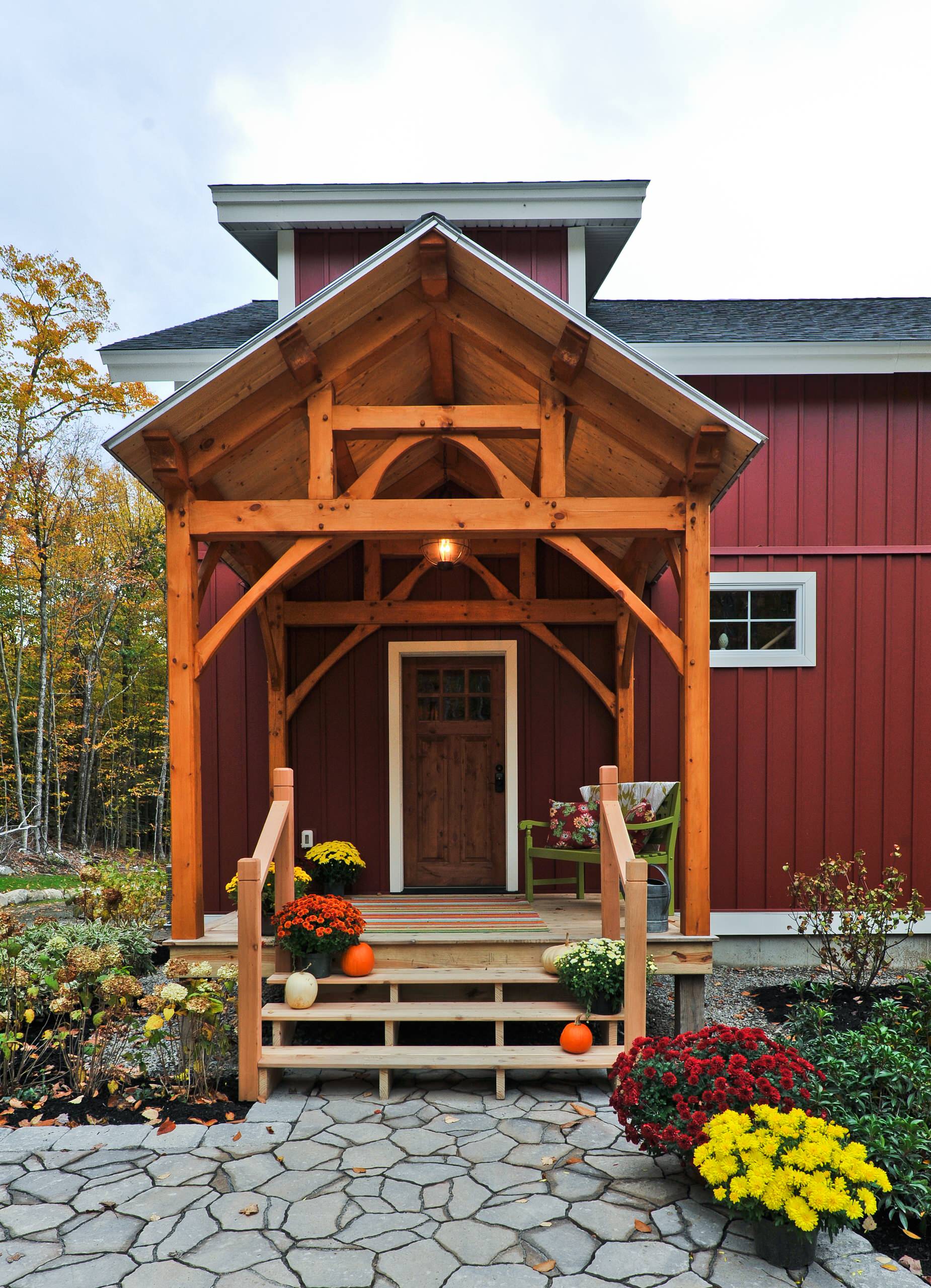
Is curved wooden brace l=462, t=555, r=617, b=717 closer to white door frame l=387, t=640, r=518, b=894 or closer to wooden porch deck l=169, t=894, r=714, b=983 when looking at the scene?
white door frame l=387, t=640, r=518, b=894

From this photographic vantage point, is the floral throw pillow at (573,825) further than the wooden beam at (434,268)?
Yes

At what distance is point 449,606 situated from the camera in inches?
233

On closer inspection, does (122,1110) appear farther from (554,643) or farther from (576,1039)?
(554,643)

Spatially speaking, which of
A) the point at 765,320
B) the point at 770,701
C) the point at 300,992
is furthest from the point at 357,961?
the point at 765,320

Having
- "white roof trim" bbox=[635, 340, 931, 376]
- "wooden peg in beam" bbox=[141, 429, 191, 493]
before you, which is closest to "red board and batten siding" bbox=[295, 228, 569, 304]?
"white roof trim" bbox=[635, 340, 931, 376]

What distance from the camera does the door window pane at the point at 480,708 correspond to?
6.15 metres

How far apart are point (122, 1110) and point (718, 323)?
5924mm

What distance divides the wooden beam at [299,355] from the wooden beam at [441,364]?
69cm

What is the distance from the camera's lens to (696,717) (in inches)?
158

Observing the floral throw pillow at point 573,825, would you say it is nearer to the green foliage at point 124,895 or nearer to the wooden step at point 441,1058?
the wooden step at point 441,1058

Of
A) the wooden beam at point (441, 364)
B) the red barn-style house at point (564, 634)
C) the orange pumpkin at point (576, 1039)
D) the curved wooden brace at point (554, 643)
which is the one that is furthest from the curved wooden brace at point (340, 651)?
the orange pumpkin at point (576, 1039)

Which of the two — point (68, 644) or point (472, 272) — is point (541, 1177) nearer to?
point (472, 272)

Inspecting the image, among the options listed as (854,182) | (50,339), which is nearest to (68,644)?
(50,339)

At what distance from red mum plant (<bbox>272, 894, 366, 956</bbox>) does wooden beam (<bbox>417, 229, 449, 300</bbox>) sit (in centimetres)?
280
